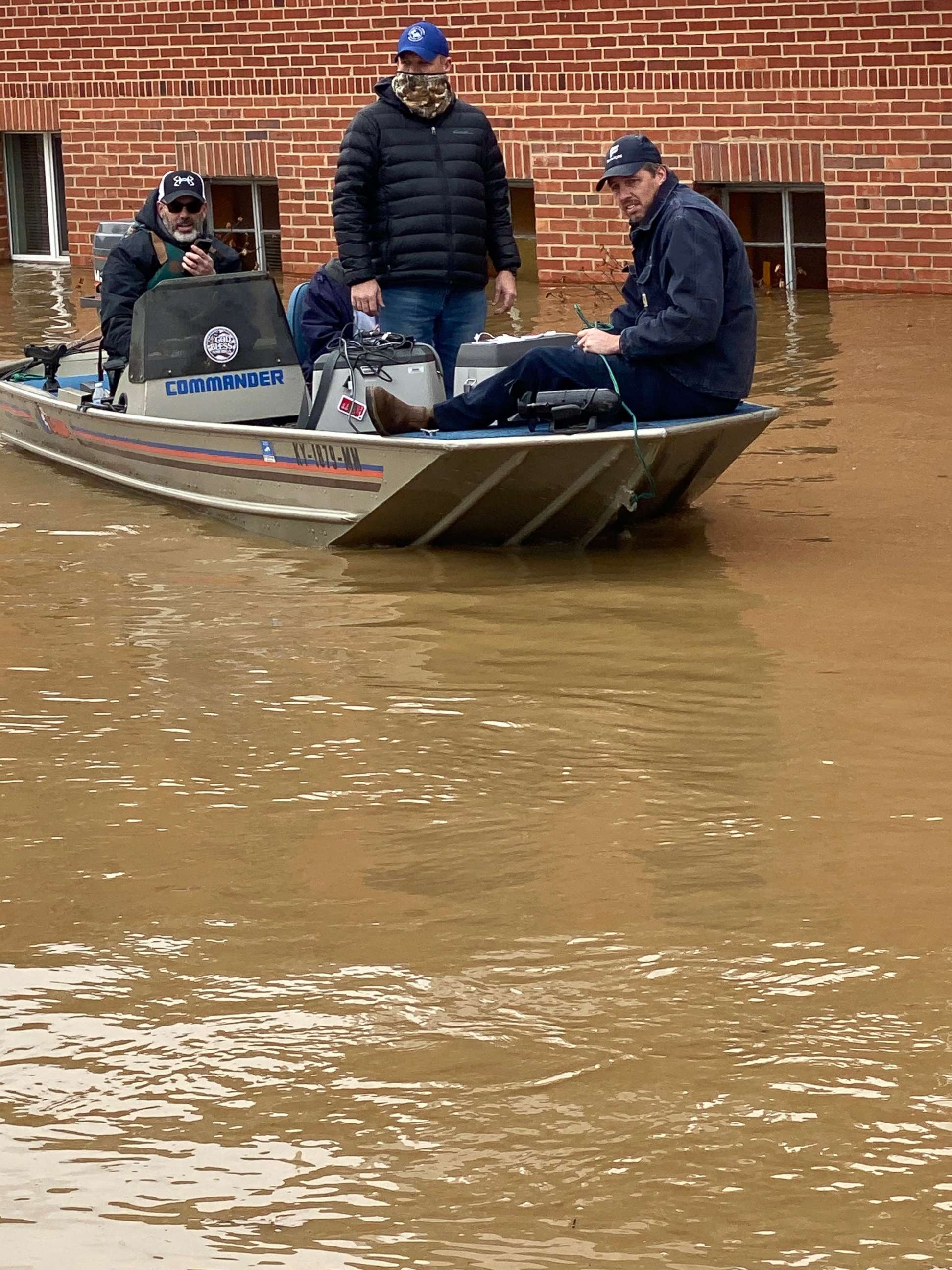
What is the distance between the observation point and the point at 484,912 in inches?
159

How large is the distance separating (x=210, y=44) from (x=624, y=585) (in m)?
10.5

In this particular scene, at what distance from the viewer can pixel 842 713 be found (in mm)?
5219

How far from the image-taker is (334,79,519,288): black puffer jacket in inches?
313

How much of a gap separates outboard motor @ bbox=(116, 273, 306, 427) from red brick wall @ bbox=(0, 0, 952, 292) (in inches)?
228

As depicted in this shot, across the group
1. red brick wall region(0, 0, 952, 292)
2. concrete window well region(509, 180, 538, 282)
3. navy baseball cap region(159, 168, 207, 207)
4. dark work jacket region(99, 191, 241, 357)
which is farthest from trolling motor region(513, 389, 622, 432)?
concrete window well region(509, 180, 538, 282)

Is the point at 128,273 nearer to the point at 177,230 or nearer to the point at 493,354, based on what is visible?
the point at 177,230

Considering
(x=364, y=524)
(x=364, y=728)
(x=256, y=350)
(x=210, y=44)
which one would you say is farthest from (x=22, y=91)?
(x=364, y=728)

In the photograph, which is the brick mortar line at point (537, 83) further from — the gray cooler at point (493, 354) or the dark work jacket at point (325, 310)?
the gray cooler at point (493, 354)

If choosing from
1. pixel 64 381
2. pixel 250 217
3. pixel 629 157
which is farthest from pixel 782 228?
pixel 629 157

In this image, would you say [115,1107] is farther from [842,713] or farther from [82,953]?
[842,713]

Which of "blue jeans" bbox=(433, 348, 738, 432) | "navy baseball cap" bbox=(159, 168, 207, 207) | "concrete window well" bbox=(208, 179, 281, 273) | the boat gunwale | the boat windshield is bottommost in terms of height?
the boat gunwale

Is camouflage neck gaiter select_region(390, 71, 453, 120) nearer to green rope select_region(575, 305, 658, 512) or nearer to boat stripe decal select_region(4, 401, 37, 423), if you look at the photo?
green rope select_region(575, 305, 658, 512)

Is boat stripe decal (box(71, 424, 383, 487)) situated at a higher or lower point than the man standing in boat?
lower

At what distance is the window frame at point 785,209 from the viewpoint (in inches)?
534
